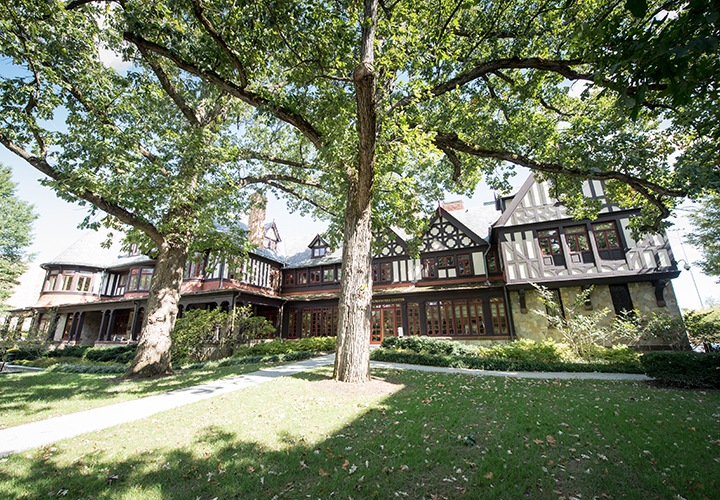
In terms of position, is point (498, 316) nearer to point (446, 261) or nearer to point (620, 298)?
point (446, 261)

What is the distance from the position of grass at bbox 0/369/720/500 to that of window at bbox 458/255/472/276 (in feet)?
41.2

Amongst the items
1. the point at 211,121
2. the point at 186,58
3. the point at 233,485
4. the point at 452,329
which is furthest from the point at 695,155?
the point at 211,121

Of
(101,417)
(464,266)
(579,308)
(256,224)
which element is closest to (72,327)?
(256,224)

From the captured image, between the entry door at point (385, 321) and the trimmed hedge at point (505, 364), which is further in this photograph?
the entry door at point (385, 321)

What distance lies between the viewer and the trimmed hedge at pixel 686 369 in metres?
7.60

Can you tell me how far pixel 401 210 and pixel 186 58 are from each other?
8.46 meters

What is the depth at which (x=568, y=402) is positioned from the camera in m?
6.23

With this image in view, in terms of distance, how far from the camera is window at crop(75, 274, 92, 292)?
25.2m

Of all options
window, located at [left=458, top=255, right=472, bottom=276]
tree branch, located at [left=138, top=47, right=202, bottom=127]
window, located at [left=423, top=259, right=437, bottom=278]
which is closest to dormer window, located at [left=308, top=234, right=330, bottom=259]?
window, located at [left=423, top=259, right=437, bottom=278]

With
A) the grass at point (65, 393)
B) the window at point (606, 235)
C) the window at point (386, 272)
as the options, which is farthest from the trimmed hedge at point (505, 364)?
the window at point (386, 272)

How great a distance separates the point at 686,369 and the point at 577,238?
29.8ft

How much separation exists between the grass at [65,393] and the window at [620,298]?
16.9m

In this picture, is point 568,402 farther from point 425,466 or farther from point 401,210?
point 401,210

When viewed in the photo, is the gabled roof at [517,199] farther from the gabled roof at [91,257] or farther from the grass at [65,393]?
the gabled roof at [91,257]
